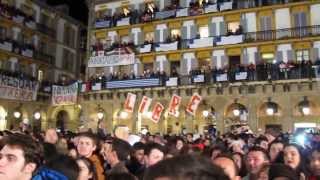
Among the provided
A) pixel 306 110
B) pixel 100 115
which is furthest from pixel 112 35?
pixel 306 110

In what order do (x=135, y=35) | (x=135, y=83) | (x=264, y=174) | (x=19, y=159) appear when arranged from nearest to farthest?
(x=19, y=159) < (x=264, y=174) < (x=135, y=83) < (x=135, y=35)

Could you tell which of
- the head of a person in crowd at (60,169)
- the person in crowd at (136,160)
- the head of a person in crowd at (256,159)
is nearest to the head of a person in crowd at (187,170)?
the head of a person in crowd at (60,169)

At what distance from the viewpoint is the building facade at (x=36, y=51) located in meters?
36.8

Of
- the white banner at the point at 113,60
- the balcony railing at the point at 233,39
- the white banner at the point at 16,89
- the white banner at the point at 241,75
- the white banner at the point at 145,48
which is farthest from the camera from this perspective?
the white banner at the point at 145,48

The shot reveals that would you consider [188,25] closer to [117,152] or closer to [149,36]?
[149,36]

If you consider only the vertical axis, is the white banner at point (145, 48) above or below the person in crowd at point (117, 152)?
above

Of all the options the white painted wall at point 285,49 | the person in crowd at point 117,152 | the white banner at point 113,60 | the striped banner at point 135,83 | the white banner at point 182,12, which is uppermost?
the white banner at point 182,12

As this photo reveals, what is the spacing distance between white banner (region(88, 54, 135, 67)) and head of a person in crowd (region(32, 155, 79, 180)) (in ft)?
88.4

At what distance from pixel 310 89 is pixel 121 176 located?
26.0 m

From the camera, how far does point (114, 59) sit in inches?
1234

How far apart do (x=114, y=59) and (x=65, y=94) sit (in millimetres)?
4355

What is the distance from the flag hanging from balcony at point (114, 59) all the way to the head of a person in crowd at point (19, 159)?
27260mm

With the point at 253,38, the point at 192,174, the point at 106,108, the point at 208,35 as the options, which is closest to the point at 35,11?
the point at 106,108

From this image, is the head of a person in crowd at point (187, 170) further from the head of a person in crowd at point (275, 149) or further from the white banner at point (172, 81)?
the white banner at point (172, 81)
